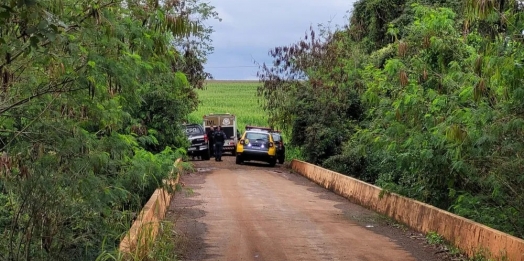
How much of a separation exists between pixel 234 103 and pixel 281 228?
7864 cm

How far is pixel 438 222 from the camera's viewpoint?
13.3m

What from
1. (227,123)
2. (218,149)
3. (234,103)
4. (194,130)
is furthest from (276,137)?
(234,103)

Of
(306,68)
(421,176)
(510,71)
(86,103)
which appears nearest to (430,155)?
(421,176)

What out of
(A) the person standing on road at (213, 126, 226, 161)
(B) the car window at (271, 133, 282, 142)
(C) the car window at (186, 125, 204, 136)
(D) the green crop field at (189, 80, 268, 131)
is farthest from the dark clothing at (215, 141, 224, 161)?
(D) the green crop field at (189, 80, 268, 131)

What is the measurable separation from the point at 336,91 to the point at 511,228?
19020mm

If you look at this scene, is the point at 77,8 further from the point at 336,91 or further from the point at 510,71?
the point at 336,91

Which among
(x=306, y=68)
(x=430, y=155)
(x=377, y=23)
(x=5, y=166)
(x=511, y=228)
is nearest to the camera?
(x=5, y=166)

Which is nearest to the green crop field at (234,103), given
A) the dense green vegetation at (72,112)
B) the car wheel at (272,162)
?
the car wheel at (272,162)

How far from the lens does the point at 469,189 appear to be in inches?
614

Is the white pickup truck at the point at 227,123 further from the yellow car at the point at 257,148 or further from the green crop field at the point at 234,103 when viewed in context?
the yellow car at the point at 257,148

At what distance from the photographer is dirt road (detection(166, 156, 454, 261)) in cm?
1166

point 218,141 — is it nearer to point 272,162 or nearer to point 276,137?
point 272,162

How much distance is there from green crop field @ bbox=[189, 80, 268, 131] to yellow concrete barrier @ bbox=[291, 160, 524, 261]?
31.6 metres

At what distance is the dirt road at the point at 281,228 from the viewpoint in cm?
1166
